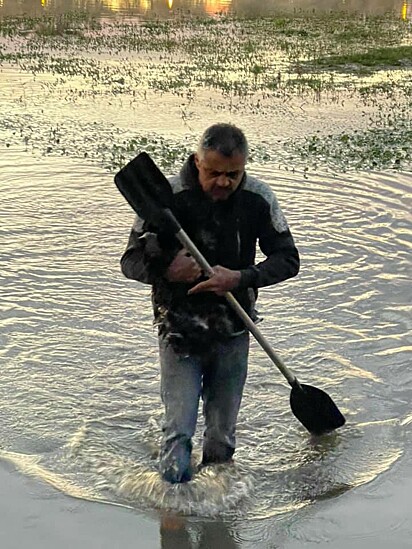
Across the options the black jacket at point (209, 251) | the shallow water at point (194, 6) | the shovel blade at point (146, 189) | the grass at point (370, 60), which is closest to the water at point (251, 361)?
the black jacket at point (209, 251)

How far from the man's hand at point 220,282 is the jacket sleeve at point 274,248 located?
11cm

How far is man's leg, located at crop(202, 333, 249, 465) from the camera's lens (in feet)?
12.8

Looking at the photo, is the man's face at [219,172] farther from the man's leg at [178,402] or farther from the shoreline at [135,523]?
the shoreline at [135,523]

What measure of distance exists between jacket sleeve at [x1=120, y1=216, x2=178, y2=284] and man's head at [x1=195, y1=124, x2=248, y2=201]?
0.93ft

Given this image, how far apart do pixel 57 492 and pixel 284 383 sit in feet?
5.65

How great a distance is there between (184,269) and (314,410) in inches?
54.1

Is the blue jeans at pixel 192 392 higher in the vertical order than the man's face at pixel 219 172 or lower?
lower

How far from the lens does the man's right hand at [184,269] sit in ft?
11.7

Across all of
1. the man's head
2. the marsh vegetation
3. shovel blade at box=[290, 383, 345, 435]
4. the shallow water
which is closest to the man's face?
the man's head

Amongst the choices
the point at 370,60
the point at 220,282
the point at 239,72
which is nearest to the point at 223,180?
the point at 220,282

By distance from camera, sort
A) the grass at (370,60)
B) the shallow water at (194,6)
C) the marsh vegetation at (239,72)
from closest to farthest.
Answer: the marsh vegetation at (239,72) < the grass at (370,60) < the shallow water at (194,6)

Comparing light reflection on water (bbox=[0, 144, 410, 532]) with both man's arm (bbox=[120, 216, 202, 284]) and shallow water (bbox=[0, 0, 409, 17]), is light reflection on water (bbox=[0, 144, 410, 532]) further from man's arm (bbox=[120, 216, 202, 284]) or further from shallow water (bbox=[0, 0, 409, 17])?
shallow water (bbox=[0, 0, 409, 17])

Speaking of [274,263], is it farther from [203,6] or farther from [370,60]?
[203,6]

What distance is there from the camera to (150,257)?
143 inches
